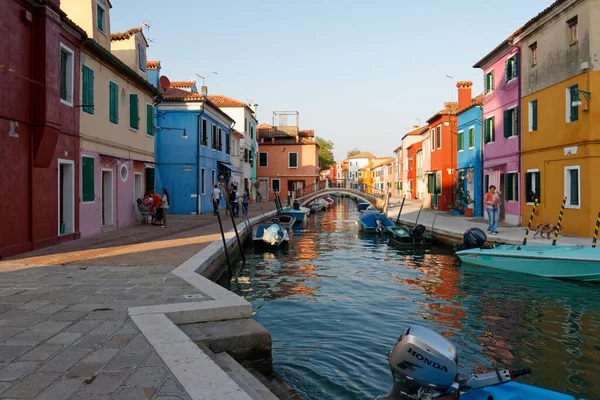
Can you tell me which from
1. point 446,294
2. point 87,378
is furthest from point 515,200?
point 87,378

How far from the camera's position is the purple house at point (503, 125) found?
758 inches

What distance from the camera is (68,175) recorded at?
1292 centimetres

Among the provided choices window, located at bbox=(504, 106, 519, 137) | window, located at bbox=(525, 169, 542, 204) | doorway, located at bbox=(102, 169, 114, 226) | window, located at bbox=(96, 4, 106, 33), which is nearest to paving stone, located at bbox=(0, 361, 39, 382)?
doorway, located at bbox=(102, 169, 114, 226)

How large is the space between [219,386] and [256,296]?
21.2 ft

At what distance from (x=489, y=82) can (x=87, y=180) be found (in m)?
17.7

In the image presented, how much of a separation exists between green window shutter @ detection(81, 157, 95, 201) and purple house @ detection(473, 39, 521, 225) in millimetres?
15006

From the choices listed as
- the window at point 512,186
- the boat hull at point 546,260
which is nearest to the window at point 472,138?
the window at point 512,186

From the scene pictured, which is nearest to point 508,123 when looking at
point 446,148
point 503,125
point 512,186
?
point 503,125

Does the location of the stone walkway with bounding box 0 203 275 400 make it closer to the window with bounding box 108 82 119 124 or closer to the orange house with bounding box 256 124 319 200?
the window with bounding box 108 82 119 124

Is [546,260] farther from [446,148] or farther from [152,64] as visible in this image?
[152,64]

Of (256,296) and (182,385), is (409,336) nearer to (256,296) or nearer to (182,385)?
(182,385)

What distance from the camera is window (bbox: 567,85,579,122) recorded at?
14.9 m

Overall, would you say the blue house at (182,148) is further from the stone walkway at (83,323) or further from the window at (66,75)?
the stone walkway at (83,323)

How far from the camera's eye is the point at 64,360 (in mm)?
4043
